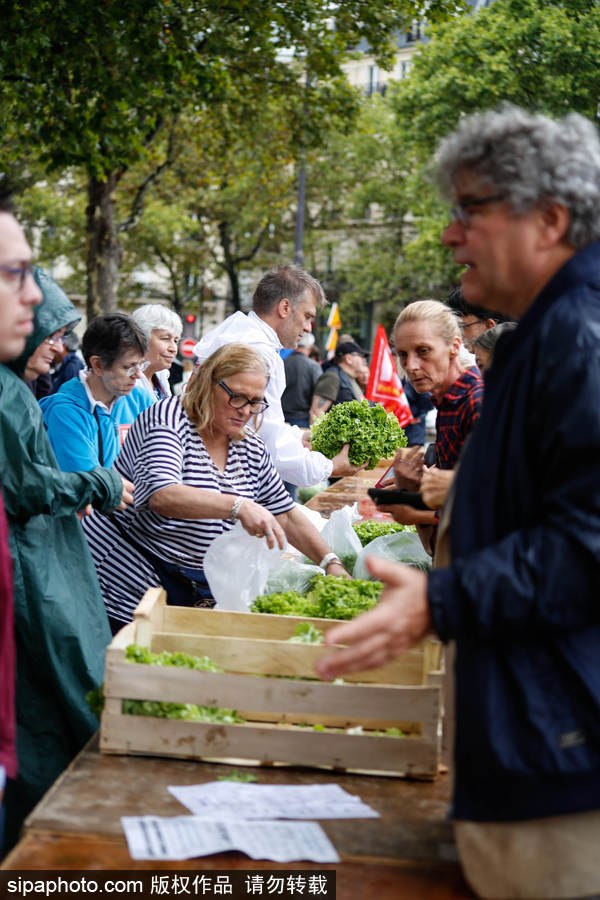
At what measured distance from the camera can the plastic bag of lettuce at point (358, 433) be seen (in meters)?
5.88

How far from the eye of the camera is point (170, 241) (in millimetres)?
36562

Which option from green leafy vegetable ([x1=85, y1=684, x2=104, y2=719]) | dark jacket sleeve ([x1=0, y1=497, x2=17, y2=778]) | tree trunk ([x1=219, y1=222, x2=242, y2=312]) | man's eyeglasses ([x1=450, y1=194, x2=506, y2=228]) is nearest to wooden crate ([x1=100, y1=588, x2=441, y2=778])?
green leafy vegetable ([x1=85, y1=684, x2=104, y2=719])

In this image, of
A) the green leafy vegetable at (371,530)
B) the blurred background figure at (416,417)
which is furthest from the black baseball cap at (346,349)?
the green leafy vegetable at (371,530)

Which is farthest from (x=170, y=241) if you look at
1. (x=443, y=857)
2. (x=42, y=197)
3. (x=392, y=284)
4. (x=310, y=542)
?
(x=443, y=857)

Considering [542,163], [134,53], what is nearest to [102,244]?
[134,53]

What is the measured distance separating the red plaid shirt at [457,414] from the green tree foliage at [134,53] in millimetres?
7443

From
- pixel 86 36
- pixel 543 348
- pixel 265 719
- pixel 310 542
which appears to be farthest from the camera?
pixel 86 36

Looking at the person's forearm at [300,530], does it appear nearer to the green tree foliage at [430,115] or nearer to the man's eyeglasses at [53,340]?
the man's eyeglasses at [53,340]

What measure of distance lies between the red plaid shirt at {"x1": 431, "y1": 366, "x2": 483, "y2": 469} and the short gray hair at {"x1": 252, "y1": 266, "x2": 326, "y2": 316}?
2.08 meters

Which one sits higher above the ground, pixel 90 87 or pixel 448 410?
pixel 90 87

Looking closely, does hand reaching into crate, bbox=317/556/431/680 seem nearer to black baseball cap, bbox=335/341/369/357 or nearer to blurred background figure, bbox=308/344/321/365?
black baseball cap, bbox=335/341/369/357

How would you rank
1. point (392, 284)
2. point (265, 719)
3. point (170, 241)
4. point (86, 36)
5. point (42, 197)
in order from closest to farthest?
point (265, 719), point (86, 36), point (42, 197), point (170, 241), point (392, 284)

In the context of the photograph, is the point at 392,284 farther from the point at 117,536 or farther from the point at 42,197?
the point at 117,536

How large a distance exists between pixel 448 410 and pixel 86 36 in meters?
8.19
